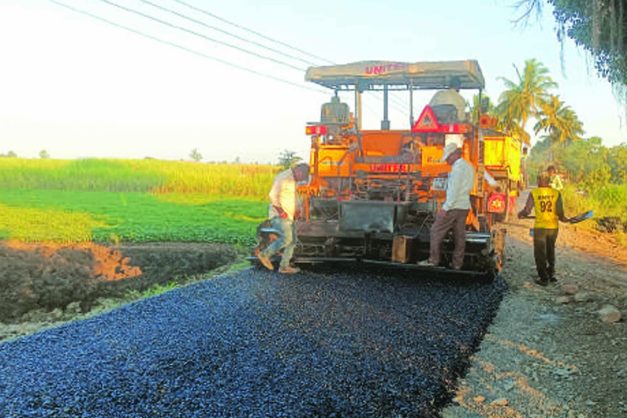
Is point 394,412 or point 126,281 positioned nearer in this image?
point 394,412

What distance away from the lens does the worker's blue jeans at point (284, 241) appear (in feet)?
23.3

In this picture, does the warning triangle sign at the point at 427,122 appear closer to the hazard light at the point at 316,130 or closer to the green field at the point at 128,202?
the hazard light at the point at 316,130

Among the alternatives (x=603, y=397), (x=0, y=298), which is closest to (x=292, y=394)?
(x=603, y=397)

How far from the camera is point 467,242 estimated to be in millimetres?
6699

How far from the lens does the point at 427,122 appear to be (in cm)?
742

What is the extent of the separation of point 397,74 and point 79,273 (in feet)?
18.6

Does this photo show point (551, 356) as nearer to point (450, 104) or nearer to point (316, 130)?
point (450, 104)

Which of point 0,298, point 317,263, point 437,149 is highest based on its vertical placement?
point 437,149

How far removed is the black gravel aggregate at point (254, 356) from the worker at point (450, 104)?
8.52 feet

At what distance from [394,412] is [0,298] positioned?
250 inches

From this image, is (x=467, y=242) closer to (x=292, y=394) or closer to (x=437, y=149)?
(x=437, y=149)

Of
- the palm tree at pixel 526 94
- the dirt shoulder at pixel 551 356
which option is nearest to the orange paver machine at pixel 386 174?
the dirt shoulder at pixel 551 356

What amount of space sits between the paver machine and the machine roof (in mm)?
13

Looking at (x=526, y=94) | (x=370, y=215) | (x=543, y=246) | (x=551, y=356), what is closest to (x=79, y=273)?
(x=370, y=215)
